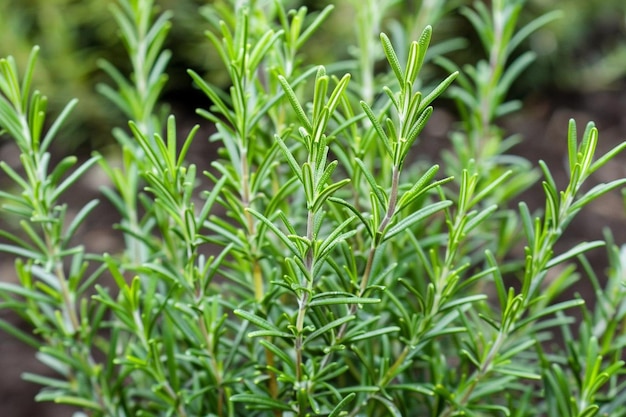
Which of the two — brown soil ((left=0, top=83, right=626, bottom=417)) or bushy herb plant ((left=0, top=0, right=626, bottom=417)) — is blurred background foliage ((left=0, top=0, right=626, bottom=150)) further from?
bushy herb plant ((left=0, top=0, right=626, bottom=417))

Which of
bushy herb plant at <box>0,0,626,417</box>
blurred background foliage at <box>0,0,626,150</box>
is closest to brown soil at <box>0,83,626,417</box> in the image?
blurred background foliage at <box>0,0,626,150</box>

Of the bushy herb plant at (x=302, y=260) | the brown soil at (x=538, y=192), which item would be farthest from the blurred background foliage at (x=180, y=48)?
the bushy herb plant at (x=302, y=260)

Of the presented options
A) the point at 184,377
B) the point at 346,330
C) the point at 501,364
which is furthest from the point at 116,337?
the point at 501,364

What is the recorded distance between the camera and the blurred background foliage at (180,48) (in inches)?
109

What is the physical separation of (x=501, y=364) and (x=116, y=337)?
484 millimetres

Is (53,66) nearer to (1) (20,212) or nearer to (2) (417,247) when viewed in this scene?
(1) (20,212)

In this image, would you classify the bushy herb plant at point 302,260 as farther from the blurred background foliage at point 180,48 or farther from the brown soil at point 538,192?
the blurred background foliage at point 180,48

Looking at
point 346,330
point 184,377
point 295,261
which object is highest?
point 295,261

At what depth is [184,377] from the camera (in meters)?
1.00

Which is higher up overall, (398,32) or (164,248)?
(398,32)

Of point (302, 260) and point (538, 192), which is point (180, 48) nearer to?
point (538, 192)

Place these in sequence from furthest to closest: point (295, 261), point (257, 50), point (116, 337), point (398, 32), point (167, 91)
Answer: point (167, 91) → point (398, 32) → point (116, 337) → point (257, 50) → point (295, 261)

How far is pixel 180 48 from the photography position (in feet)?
9.76

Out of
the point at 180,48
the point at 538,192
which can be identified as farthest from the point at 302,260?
the point at 180,48
